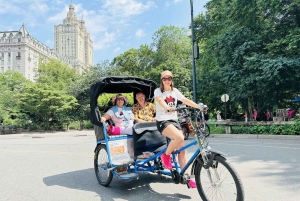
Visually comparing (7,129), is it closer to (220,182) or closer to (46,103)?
(46,103)

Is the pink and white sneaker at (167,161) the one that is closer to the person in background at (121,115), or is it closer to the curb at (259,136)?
the person in background at (121,115)

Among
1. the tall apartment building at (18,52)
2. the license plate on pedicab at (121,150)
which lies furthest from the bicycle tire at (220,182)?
the tall apartment building at (18,52)

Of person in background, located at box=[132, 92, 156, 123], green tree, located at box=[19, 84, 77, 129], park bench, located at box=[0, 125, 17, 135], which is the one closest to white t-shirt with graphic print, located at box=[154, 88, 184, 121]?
person in background, located at box=[132, 92, 156, 123]

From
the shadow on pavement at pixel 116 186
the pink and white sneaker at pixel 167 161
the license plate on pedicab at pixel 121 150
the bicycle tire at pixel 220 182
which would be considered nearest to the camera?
the bicycle tire at pixel 220 182

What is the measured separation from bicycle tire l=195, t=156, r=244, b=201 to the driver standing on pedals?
0.23 meters

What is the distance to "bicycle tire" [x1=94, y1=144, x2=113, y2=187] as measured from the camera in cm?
489

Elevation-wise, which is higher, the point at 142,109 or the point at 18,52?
the point at 18,52

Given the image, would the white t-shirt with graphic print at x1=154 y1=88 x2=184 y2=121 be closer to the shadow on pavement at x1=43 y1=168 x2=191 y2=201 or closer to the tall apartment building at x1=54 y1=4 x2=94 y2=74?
the shadow on pavement at x1=43 y1=168 x2=191 y2=201

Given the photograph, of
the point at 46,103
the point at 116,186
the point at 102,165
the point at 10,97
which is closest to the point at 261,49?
the point at 102,165

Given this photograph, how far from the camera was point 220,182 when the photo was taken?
356 cm

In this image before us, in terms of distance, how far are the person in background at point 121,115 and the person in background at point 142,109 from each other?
161 millimetres

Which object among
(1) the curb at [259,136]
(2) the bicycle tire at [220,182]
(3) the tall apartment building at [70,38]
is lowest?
(1) the curb at [259,136]

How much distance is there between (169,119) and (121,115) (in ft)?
5.23

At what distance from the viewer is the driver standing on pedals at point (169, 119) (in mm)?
4051
